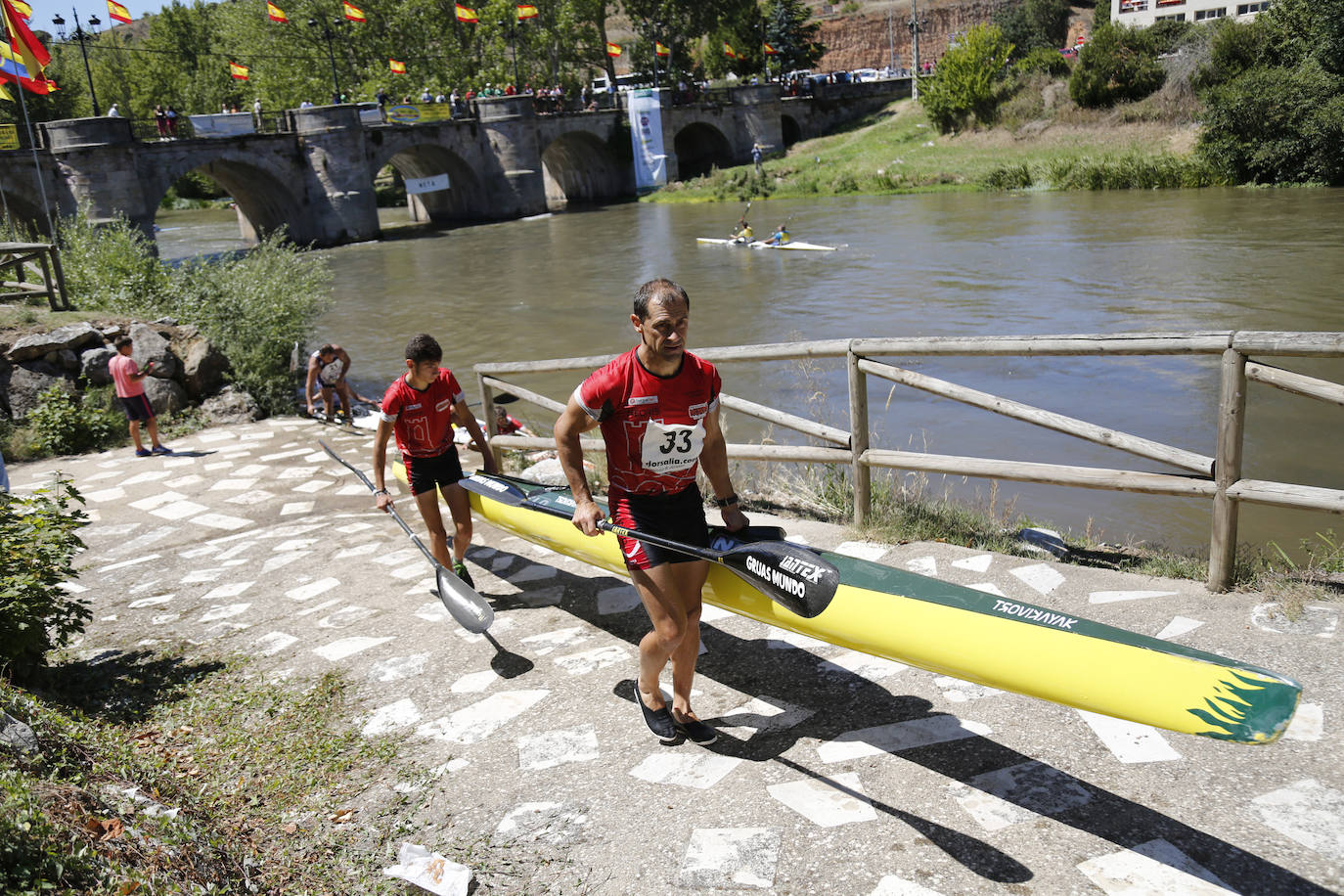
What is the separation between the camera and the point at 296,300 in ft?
47.6

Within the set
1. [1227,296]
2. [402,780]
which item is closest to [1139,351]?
[402,780]

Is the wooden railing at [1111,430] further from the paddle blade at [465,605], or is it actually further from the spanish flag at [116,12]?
the spanish flag at [116,12]

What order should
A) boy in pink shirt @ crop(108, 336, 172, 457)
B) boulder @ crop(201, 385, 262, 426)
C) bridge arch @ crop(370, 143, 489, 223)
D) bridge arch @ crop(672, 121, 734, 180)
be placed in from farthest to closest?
1. bridge arch @ crop(672, 121, 734, 180)
2. bridge arch @ crop(370, 143, 489, 223)
3. boulder @ crop(201, 385, 262, 426)
4. boy in pink shirt @ crop(108, 336, 172, 457)

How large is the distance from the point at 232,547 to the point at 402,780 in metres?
4.25

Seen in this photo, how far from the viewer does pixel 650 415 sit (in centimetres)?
390

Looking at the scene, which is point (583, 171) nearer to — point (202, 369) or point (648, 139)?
point (648, 139)

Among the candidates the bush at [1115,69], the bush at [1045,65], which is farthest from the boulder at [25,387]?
the bush at [1045,65]

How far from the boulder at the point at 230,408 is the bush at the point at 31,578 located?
8021mm

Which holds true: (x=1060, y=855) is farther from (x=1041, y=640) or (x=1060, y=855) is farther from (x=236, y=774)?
(x=236, y=774)

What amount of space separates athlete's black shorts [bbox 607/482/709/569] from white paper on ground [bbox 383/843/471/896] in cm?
126

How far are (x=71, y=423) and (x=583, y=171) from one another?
151 feet

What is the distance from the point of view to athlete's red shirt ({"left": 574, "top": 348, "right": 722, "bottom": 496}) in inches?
153

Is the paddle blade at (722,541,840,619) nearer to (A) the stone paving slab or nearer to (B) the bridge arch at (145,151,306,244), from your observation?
(A) the stone paving slab

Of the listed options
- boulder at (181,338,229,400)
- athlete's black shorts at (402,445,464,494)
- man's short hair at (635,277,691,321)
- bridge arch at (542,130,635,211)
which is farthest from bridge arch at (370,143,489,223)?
man's short hair at (635,277,691,321)
